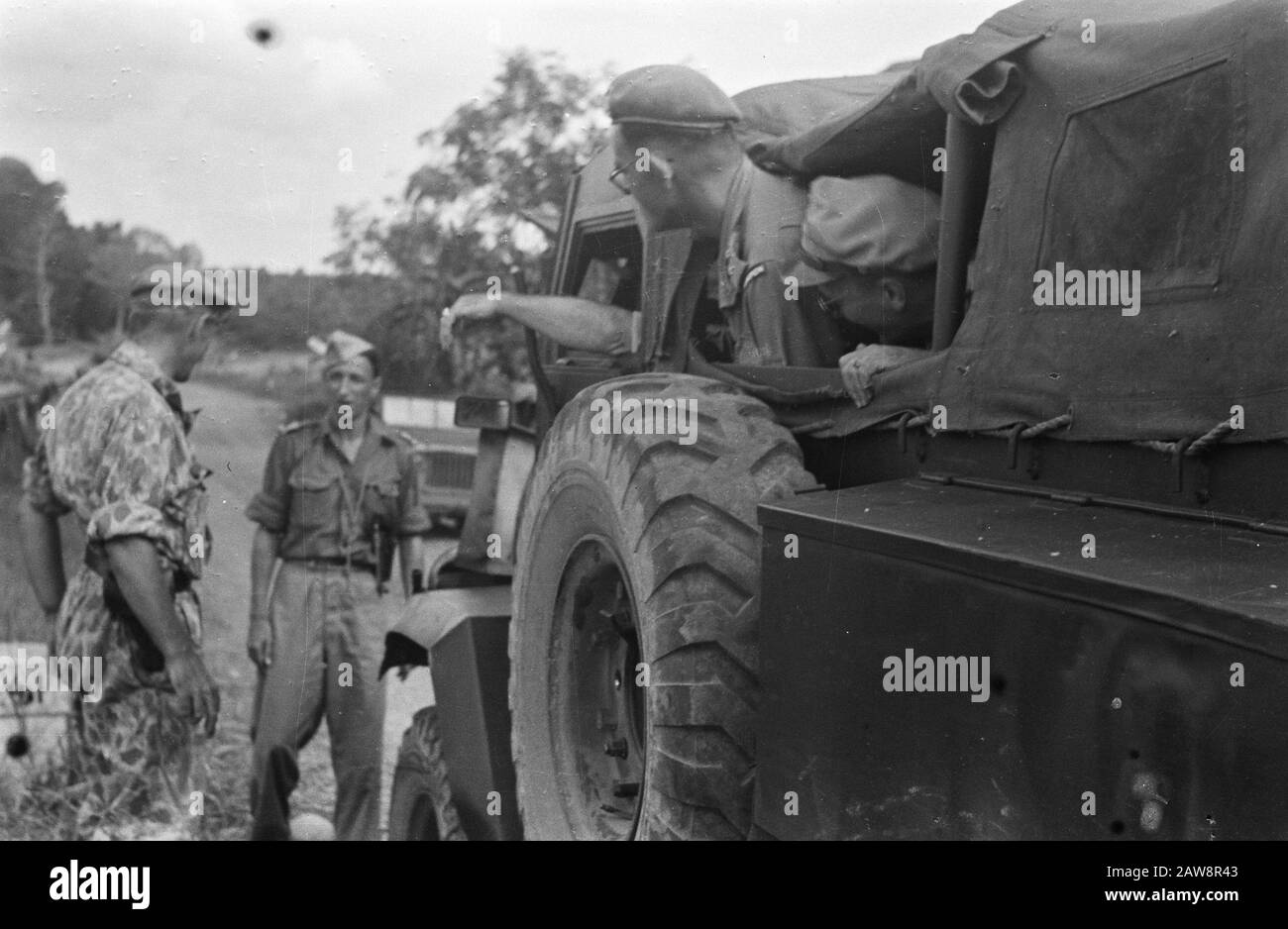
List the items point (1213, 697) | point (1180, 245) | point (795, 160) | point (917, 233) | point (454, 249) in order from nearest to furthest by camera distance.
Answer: point (1213, 697) → point (1180, 245) → point (917, 233) → point (795, 160) → point (454, 249)

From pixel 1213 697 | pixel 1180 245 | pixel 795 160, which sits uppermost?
pixel 795 160

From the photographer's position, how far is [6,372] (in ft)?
14.9

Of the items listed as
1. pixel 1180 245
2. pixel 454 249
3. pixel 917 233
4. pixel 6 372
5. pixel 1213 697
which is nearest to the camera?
pixel 1213 697

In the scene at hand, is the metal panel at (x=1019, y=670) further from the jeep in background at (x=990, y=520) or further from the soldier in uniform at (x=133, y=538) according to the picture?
the soldier in uniform at (x=133, y=538)

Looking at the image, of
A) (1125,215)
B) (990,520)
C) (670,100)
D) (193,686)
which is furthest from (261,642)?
(1125,215)

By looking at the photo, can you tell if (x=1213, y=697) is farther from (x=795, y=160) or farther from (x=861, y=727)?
(x=795, y=160)

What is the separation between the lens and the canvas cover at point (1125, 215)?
2686 millimetres

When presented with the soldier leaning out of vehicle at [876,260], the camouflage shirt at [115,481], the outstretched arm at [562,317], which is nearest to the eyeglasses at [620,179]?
the outstretched arm at [562,317]

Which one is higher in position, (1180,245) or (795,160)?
(795,160)

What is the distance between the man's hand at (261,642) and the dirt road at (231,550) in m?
0.02

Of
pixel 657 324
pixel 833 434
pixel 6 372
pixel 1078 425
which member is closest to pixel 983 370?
pixel 1078 425

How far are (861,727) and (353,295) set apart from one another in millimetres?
2278

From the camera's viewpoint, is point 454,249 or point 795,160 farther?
point 454,249

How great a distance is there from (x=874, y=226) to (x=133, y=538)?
2.23 metres
